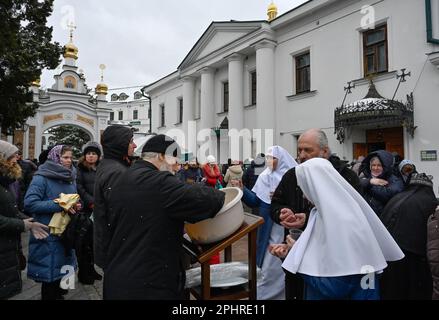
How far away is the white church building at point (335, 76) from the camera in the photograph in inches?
351

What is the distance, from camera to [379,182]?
3.58 metres

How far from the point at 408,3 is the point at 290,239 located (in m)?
10.2

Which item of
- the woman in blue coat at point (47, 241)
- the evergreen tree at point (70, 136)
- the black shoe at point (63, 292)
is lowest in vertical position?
the black shoe at point (63, 292)

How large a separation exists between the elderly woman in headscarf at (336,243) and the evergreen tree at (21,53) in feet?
36.4

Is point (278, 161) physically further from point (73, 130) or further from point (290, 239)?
point (73, 130)

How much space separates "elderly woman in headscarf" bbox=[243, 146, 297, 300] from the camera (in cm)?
372

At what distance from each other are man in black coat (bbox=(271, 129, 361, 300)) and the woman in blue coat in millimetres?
2107

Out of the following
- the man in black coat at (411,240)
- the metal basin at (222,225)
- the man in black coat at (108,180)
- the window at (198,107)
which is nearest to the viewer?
the metal basin at (222,225)

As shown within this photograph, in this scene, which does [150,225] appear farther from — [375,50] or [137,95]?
[137,95]

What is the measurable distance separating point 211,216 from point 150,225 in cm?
36

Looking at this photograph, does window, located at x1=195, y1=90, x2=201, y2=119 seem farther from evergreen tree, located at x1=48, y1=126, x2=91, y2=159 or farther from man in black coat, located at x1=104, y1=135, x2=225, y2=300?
evergreen tree, located at x1=48, y1=126, x2=91, y2=159

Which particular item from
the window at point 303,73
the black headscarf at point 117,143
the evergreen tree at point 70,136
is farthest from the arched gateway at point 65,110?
the black headscarf at point 117,143

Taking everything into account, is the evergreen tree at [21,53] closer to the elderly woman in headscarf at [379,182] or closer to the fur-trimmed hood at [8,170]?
the fur-trimmed hood at [8,170]

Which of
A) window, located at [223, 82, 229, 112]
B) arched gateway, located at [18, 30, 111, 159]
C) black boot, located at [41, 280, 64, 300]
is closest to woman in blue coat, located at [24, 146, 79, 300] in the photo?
black boot, located at [41, 280, 64, 300]
